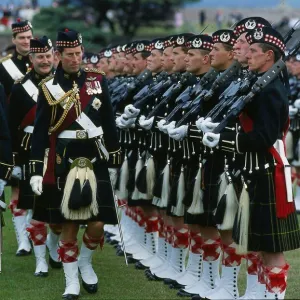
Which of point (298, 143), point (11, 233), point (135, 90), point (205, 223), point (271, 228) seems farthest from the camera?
point (298, 143)

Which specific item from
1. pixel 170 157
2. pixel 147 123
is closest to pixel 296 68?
pixel 147 123

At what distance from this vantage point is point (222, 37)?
7.88 meters

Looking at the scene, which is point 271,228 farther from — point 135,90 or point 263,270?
point 135,90

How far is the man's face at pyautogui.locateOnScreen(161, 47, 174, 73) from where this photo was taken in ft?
29.4

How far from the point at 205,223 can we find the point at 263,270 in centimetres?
100

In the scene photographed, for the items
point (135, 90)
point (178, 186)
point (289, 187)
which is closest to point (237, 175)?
point (289, 187)

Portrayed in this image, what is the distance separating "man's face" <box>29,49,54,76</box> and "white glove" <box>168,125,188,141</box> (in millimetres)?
1662

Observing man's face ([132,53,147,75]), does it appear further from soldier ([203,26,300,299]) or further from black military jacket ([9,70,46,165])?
soldier ([203,26,300,299])

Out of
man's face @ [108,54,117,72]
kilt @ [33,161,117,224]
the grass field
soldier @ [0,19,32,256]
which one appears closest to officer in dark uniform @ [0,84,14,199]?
kilt @ [33,161,117,224]

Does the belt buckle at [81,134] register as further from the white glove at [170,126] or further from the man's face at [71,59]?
the white glove at [170,126]

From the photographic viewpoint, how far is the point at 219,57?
25.9ft

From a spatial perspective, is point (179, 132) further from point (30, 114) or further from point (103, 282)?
point (30, 114)

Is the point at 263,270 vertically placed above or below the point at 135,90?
below

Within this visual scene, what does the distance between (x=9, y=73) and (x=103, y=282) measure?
260 cm
